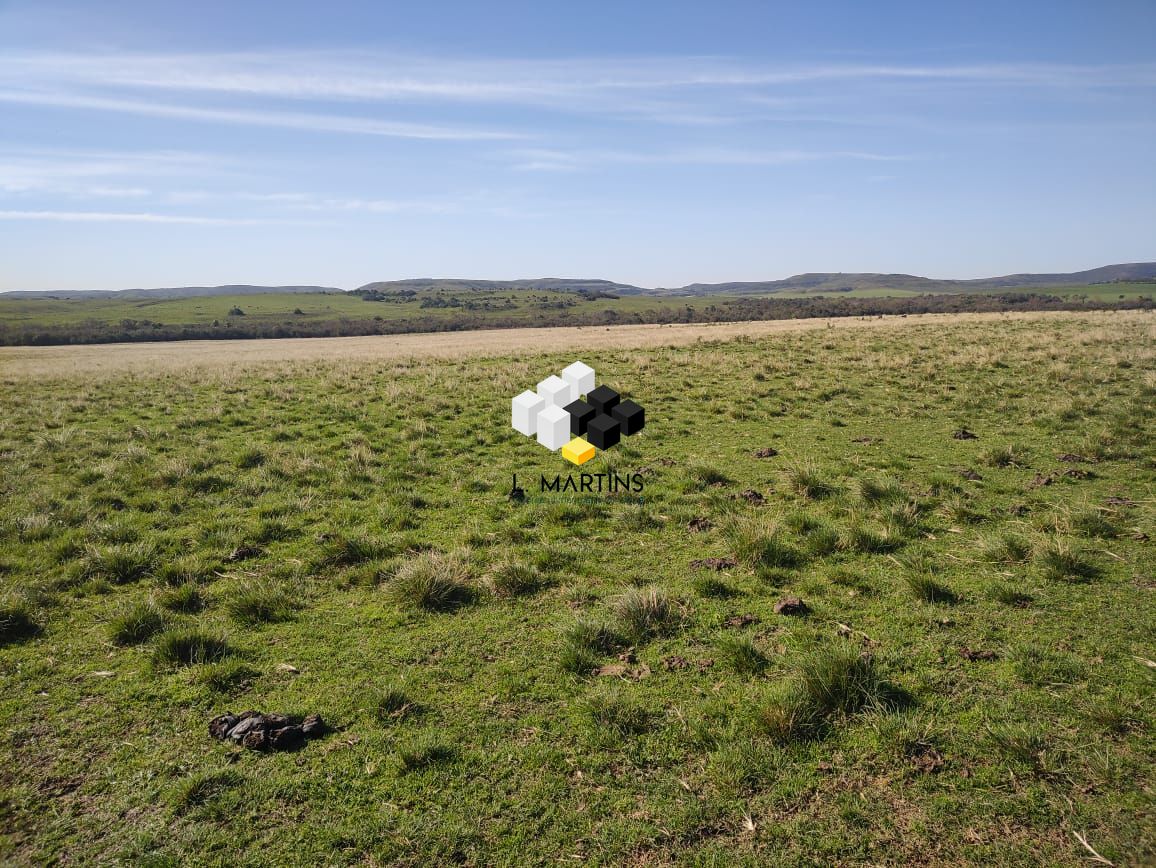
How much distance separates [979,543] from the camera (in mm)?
8211

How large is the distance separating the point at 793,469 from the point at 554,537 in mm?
5682

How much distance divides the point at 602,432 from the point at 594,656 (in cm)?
924

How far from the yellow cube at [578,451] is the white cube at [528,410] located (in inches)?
74.0

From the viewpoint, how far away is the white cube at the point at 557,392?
15870 millimetres

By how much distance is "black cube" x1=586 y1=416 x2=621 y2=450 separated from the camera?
1511 cm

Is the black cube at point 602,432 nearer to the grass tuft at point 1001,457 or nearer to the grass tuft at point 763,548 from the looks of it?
the grass tuft at point 763,548

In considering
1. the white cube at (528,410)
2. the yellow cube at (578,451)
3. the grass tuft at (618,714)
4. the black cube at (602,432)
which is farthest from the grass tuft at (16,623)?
the white cube at (528,410)

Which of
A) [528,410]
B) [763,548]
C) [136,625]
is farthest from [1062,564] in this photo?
[528,410]

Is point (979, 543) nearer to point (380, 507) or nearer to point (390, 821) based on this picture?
point (390, 821)

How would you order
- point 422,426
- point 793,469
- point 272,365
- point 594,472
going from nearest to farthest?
point 793,469, point 594,472, point 422,426, point 272,365

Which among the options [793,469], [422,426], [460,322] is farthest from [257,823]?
[460,322]

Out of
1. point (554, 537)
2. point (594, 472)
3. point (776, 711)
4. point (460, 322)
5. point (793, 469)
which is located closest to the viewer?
point (776, 711)

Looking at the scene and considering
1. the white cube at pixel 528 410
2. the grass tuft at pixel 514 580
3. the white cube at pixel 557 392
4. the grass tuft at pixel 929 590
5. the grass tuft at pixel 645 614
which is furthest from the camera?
the white cube at pixel 528 410

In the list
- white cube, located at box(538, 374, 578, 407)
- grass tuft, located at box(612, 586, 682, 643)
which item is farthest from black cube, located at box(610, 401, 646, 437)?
grass tuft, located at box(612, 586, 682, 643)
